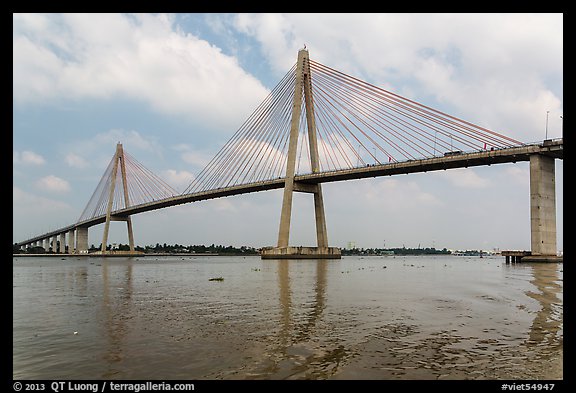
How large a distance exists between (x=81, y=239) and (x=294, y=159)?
8015cm

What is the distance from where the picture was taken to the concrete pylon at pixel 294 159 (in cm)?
6844

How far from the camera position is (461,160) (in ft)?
191

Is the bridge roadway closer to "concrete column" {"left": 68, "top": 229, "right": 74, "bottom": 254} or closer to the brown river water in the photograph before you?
the brown river water

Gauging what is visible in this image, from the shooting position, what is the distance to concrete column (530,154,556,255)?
4966cm

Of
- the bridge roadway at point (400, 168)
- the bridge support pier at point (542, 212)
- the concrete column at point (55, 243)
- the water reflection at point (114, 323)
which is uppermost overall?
the bridge roadway at point (400, 168)

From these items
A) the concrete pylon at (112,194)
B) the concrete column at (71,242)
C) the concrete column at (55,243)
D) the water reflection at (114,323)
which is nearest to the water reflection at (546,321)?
the water reflection at (114,323)

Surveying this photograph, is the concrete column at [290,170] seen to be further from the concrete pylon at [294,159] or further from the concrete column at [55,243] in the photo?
the concrete column at [55,243]

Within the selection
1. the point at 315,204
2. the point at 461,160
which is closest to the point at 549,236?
the point at 461,160

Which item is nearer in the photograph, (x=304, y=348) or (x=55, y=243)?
(x=304, y=348)

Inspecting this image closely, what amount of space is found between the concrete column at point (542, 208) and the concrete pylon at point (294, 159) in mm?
30373

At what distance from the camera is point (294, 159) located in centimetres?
6925

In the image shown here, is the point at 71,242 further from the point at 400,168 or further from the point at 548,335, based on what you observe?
the point at 548,335

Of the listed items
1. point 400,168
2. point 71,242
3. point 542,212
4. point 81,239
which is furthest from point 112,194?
point 542,212

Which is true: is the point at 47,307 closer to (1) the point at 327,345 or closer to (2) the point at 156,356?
(2) the point at 156,356
